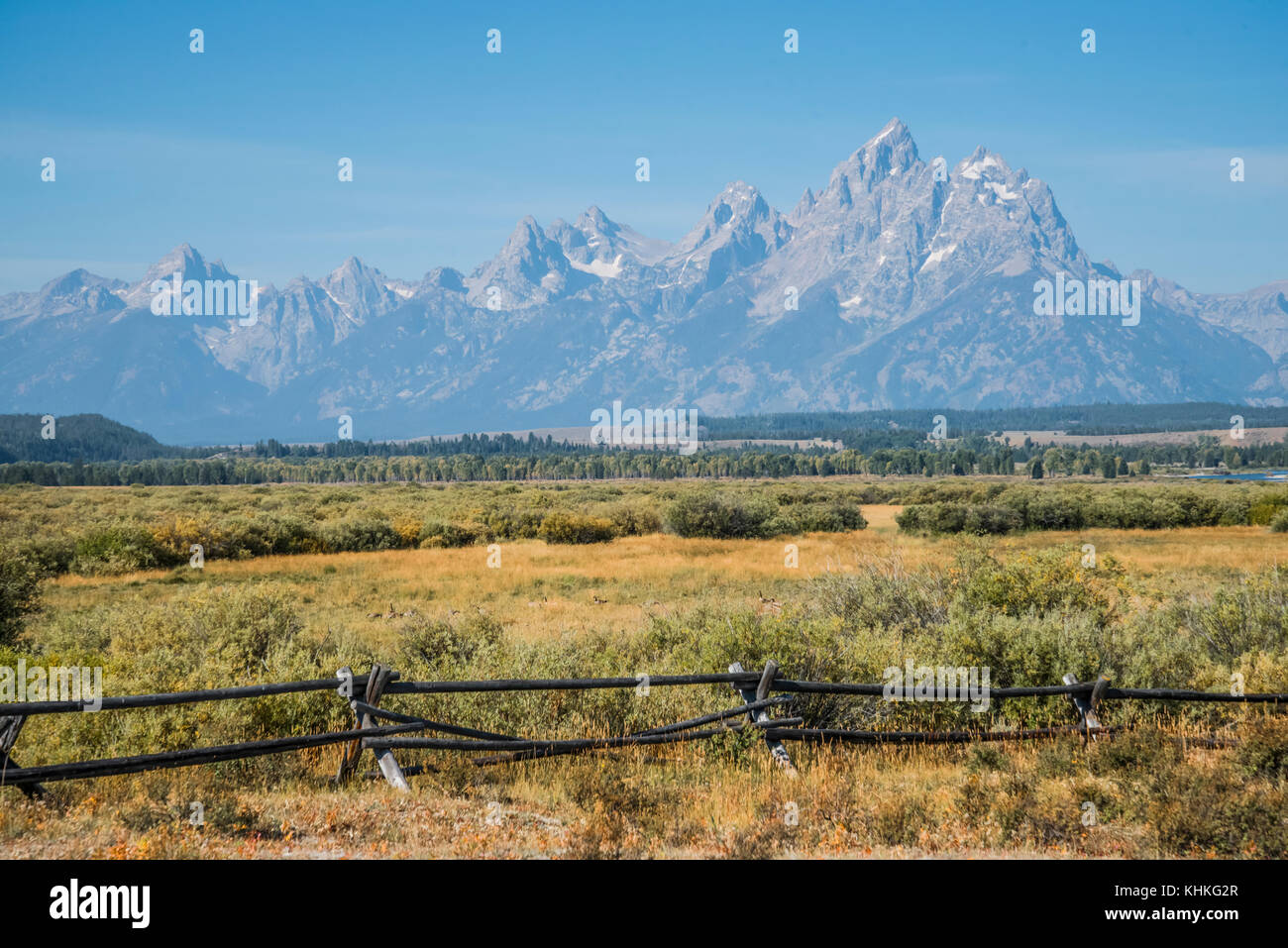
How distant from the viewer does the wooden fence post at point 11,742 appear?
6281 mm

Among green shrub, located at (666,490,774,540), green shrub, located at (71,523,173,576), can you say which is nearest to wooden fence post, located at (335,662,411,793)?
green shrub, located at (71,523,173,576)

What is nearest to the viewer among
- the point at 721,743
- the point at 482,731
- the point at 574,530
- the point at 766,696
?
the point at 482,731

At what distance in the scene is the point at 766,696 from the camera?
8.45m

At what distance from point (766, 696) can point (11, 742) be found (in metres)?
6.20

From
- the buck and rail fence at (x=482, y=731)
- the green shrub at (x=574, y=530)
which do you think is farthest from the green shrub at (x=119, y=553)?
the buck and rail fence at (x=482, y=731)

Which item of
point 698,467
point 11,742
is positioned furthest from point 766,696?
point 698,467

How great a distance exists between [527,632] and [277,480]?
139092 mm

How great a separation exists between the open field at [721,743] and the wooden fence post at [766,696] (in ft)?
0.57

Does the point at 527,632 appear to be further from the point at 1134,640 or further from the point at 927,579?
the point at 1134,640

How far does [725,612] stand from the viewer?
1218 centimetres

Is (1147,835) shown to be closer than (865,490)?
Yes

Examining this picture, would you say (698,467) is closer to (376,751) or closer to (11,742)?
(376,751)

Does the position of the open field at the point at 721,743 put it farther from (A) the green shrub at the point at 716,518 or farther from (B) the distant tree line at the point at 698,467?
(B) the distant tree line at the point at 698,467
